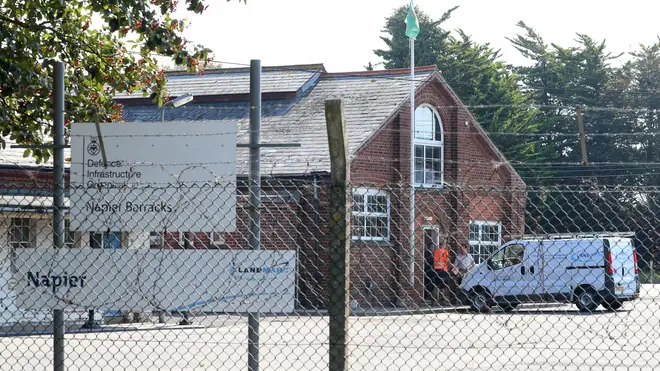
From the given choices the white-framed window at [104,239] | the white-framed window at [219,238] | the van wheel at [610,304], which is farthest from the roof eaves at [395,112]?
the van wheel at [610,304]

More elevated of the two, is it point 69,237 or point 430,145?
point 430,145

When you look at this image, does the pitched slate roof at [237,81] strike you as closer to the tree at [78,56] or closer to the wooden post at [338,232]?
the tree at [78,56]

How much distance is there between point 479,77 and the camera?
56.8 m

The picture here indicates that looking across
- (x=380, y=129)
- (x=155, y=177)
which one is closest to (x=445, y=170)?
(x=380, y=129)

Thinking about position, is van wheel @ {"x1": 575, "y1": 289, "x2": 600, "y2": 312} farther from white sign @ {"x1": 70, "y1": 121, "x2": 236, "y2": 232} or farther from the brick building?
the brick building

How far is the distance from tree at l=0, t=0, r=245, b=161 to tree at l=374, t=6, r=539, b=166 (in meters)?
41.3

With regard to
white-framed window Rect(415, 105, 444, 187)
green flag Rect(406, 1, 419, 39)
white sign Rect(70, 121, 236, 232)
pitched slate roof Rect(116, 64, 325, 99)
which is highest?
green flag Rect(406, 1, 419, 39)

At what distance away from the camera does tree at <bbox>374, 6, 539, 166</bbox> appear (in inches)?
2170

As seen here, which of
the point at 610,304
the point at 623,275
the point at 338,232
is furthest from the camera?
the point at 610,304

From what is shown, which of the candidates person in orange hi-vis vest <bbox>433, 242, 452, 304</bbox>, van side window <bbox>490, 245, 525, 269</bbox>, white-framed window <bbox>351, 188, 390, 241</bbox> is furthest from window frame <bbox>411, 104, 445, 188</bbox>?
van side window <bbox>490, 245, 525, 269</bbox>

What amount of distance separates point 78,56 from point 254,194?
21.8 feet

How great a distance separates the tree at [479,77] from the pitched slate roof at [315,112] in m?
21.9

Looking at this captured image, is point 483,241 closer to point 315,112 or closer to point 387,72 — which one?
point 315,112

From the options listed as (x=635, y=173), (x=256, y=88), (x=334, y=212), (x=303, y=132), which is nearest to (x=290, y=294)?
(x=334, y=212)
